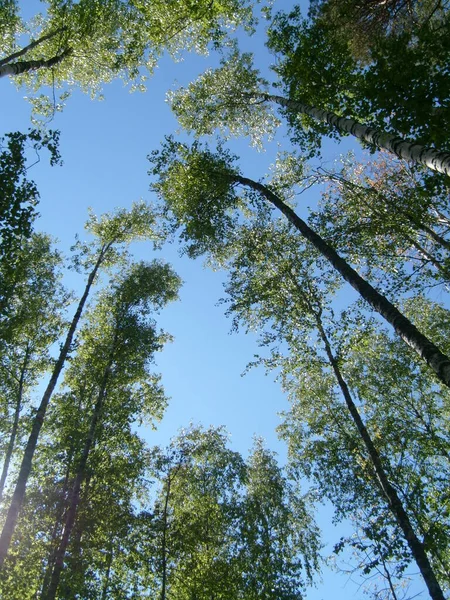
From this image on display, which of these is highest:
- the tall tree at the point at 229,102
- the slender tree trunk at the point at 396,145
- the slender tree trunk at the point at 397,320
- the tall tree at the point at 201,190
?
the tall tree at the point at 229,102

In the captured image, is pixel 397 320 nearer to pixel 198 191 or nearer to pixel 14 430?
pixel 198 191

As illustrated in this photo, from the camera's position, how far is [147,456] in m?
15.5

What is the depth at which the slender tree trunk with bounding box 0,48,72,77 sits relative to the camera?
1130 centimetres

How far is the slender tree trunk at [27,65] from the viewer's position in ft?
37.1

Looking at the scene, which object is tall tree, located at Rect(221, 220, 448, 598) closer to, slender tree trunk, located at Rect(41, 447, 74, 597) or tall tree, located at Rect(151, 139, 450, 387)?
tall tree, located at Rect(151, 139, 450, 387)

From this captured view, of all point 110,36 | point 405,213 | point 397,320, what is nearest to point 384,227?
point 405,213

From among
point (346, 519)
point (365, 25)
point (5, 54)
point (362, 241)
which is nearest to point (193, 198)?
point (362, 241)

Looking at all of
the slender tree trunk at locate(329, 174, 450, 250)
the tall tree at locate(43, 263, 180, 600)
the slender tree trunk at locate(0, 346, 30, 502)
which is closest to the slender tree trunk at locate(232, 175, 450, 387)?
the slender tree trunk at locate(329, 174, 450, 250)

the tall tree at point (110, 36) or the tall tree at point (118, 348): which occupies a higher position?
the tall tree at point (110, 36)

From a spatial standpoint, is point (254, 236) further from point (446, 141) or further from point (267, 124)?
point (446, 141)

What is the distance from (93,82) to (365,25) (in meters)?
13.2

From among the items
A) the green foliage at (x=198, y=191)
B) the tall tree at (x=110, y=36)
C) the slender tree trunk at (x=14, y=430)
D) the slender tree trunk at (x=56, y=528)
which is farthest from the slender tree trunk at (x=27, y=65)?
the slender tree trunk at (x=56, y=528)

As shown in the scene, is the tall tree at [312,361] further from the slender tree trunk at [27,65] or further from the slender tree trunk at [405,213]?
the slender tree trunk at [27,65]

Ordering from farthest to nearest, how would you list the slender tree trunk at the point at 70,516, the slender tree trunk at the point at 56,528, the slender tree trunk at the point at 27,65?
the slender tree trunk at the point at 56,528 → the slender tree trunk at the point at 27,65 → the slender tree trunk at the point at 70,516
